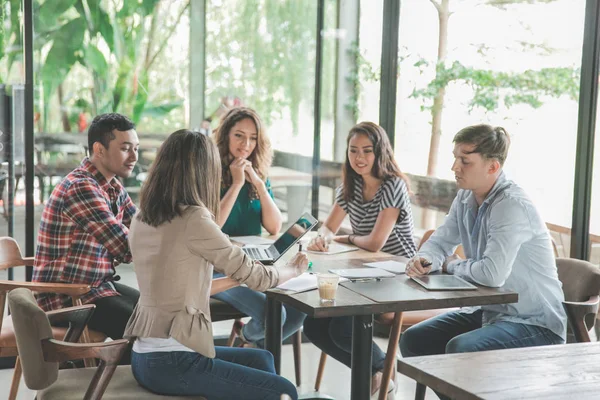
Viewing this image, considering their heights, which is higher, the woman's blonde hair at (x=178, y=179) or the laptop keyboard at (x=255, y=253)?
the woman's blonde hair at (x=178, y=179)

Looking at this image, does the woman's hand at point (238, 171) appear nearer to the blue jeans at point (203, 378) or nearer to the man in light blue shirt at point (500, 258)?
the man in light blue shirt at point (500, 258)

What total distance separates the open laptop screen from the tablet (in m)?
0.50

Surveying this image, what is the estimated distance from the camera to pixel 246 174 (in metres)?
4.13

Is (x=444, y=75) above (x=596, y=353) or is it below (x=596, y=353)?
above

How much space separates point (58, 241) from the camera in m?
3.20

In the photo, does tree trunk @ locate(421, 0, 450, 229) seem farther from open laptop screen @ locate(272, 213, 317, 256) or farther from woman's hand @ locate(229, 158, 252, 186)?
open laptop screen @ locate(272, 213, 317, 256)

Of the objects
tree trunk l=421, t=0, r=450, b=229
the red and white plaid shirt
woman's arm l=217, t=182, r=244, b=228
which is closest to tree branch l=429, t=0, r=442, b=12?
tree trunk l=421, t=0, r=450, b=229

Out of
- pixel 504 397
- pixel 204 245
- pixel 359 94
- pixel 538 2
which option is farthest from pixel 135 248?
pixel 359 94

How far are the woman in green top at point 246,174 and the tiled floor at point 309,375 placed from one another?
0.80 m

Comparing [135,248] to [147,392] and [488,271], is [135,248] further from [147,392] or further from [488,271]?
[488,271]

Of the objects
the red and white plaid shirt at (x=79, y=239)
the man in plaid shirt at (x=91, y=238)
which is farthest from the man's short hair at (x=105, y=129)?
the red and white plaid shirt at (x=79, y=239)

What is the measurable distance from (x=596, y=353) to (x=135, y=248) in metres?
1.37

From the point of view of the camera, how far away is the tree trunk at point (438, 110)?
189 inches

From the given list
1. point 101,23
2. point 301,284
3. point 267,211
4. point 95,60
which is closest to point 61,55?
point 95,60
